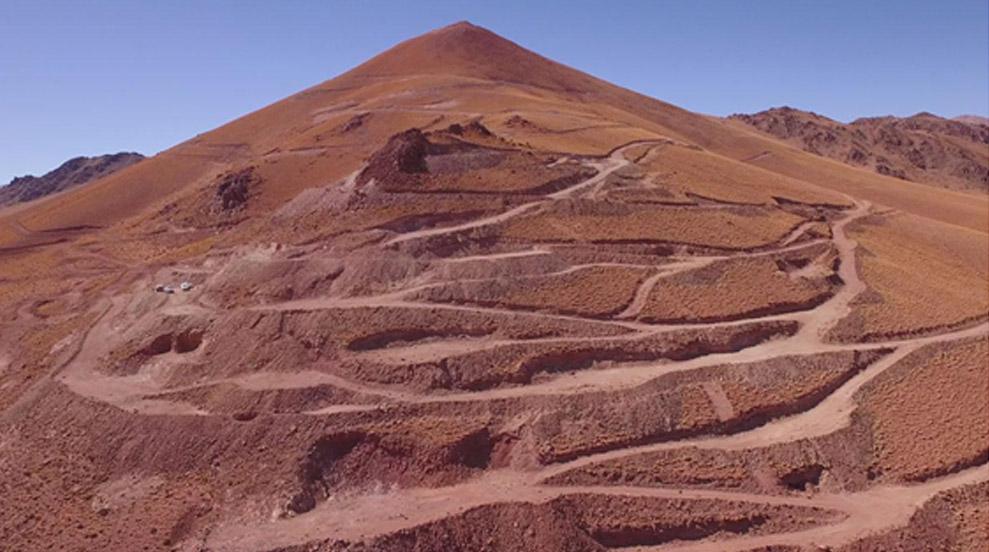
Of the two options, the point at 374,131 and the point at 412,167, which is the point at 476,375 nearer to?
the point at 412,167

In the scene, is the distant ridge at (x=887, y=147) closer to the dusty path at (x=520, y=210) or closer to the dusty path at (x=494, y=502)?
the dusty path at (x=520, y=210)

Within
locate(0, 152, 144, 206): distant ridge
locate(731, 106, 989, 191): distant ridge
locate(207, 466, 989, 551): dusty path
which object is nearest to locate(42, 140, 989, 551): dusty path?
locate(207, 466, 989, 551): dusty path

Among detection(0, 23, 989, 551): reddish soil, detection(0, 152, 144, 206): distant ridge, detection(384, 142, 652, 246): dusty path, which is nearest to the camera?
detection(0, 23, 989, 551): reddish soil

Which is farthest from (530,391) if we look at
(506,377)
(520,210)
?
(520,210)

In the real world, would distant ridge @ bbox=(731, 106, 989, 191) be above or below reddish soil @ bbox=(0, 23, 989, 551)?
above

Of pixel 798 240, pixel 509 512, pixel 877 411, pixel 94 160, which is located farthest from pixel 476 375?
pixel 94 160

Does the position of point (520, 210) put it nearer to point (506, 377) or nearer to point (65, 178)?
point (506, 377)

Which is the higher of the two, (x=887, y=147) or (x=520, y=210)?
(x=887, y=147)

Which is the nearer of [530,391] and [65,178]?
[530,391]

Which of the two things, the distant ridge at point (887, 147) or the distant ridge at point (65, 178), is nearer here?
the distant ridge at point (887, 147)

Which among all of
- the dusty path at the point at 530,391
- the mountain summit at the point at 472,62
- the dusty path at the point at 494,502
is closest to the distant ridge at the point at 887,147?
the mountain summit at the point at 472,62

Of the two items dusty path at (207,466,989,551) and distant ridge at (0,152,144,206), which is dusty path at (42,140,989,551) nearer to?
dusty path at (207,466,989,551)
